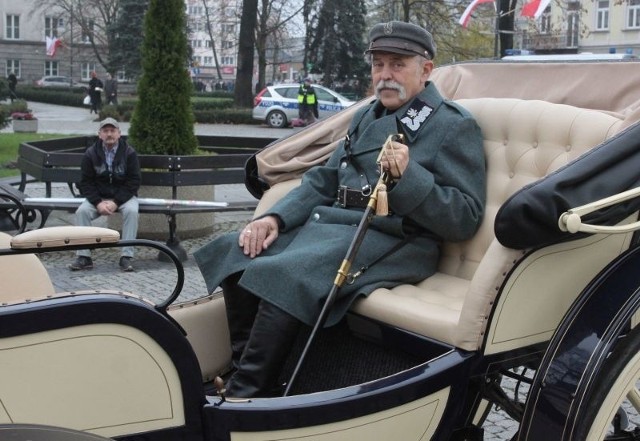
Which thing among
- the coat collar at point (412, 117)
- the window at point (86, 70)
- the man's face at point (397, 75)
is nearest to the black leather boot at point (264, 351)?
the coat collar at point (412, 117)

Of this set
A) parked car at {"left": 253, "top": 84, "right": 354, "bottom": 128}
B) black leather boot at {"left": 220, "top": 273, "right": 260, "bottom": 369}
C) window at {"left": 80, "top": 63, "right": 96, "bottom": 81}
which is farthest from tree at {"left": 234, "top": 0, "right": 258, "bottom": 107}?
window at {"left": 80, "top": 63, "right": 96, "bottom": 81}

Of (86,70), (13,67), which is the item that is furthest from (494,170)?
(86,70)

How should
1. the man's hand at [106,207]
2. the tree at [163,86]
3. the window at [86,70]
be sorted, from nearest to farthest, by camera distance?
1. the man's hand at [106,207]
2. the tree at [163,86]
3. the window at [86,70]

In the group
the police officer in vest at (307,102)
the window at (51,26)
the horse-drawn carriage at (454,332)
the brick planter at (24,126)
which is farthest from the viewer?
the window at (51,26)

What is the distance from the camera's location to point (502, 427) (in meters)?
3.83

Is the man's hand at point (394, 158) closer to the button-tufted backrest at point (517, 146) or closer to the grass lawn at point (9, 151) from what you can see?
the button-tufted backrest at point (517, 146)

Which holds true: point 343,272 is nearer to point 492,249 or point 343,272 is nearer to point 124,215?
point 492,249

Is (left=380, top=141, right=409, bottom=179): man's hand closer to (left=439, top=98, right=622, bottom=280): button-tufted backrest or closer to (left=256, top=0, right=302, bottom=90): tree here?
(left=439, top=98, right=622, bottom=280): button-tufted backrest

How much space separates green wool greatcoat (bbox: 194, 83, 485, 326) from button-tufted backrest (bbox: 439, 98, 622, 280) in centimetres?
6

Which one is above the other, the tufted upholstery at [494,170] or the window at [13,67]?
the window at [13,67]

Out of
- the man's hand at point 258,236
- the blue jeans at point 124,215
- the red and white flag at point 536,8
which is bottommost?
the blue jeans at point 124,215

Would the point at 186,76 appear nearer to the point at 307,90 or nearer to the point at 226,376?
the point at 226,376

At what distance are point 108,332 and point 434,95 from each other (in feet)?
5.66

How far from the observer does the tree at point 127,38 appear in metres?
40.8
